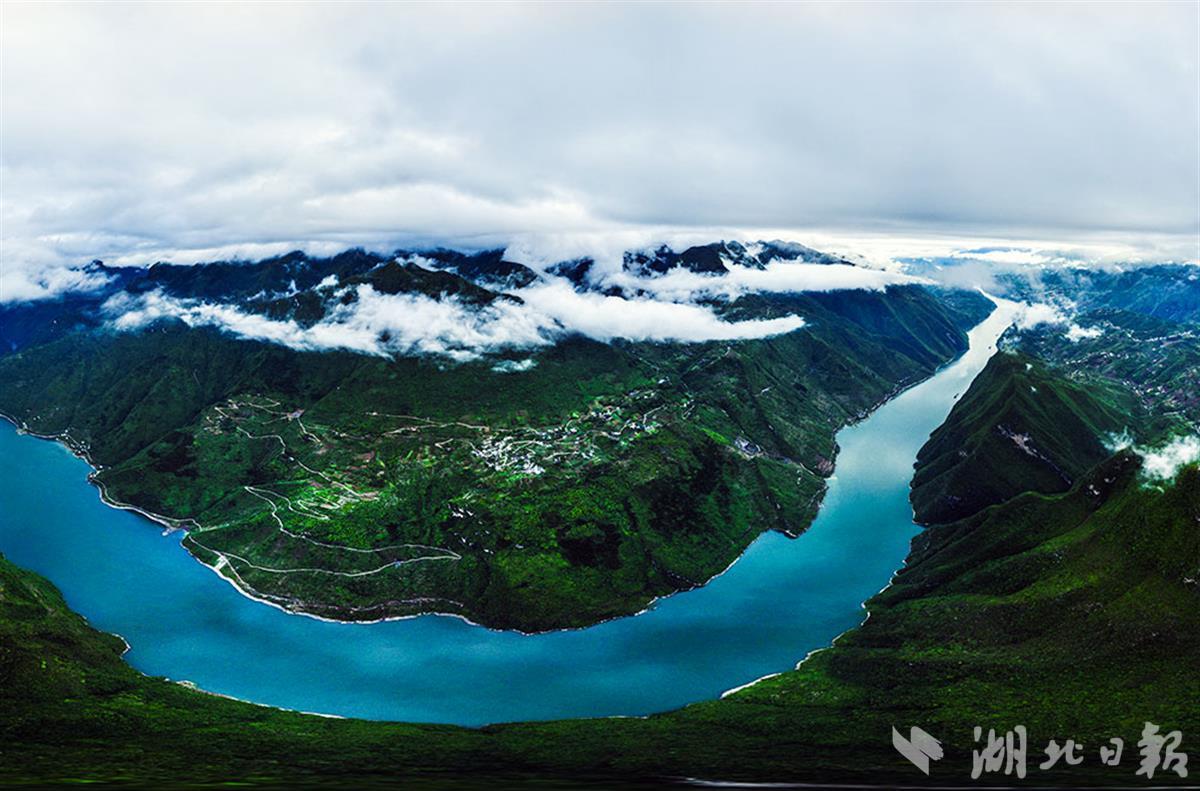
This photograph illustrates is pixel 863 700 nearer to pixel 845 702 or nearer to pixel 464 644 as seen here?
pixel 845 702

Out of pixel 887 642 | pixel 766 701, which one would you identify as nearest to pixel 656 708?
pixel 766 701

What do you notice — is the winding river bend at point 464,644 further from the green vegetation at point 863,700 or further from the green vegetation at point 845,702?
the green vegetation at point 845,702

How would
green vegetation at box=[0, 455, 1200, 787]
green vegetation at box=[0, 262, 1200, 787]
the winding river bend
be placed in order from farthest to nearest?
the winding river bend < green vegetation at box=[0, 455, 1200, 787] < green vegetation at box=[0, 262, 1200, 787]

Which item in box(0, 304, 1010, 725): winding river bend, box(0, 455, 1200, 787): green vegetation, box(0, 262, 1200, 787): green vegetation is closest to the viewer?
box(0, 262, 1200, 787): green vegetation

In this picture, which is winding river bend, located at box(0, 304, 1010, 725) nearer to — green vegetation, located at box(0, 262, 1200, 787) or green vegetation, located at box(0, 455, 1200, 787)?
green vegetation, located at box(0, 262, 1200, 787)

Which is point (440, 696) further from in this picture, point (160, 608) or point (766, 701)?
point (160, 608)

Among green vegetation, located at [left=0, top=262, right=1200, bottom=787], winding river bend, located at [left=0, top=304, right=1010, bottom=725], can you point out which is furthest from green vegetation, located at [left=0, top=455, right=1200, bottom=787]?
winding river bend, located at [left=0, top=304, right=1010, bottom=725]

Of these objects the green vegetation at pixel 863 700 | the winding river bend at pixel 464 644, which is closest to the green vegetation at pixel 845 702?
the green vegetation at pixel 863 700

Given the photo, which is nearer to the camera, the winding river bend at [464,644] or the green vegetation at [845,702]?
the green vegetation at [845,702]
